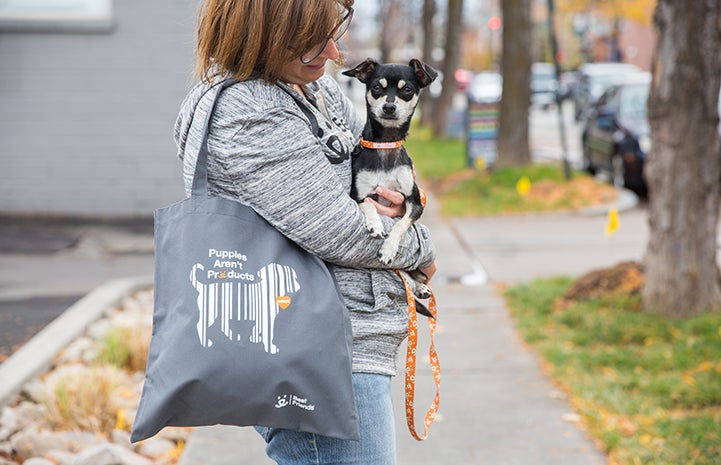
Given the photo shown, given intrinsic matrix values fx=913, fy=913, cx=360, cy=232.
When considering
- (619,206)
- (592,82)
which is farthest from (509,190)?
(592,82)

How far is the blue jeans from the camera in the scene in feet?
7.07

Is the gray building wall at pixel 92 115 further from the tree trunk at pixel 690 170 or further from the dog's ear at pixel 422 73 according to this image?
the dog's ear at pixel 422 73

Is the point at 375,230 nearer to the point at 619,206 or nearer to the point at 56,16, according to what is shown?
the point at 56,16

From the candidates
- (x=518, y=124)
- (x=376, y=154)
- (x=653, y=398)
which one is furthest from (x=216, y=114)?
(x=518, y=124)

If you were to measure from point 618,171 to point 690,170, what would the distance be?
287 inches

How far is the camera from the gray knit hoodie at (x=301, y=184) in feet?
6.62

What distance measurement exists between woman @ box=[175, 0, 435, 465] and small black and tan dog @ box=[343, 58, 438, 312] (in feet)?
0.59

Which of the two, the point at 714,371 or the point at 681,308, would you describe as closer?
the point at 714,371

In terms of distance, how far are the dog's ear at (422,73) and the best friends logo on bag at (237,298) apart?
3.04 ft

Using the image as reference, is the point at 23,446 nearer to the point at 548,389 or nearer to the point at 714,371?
the point at 548,389

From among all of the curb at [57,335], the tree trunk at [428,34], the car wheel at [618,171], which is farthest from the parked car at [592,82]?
the curb at [57,335]

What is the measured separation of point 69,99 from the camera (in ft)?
33.9

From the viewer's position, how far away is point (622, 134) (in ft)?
42.7

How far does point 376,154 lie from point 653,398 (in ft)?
9.97
